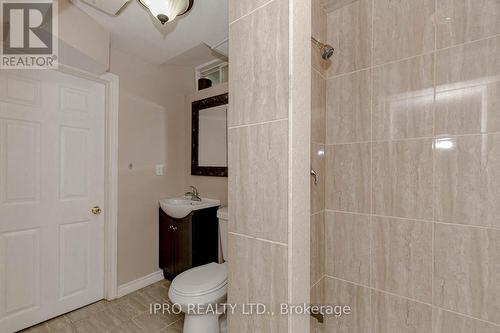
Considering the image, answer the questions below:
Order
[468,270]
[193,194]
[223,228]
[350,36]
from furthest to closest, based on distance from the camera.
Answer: [193,194] → [223,228] → [350,36] → [468,270]

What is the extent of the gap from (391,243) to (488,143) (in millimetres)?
610

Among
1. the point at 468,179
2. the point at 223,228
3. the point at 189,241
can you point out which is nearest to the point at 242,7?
the point at 468,179

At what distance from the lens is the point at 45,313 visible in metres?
1.81

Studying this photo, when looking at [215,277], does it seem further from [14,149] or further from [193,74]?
[193,74]

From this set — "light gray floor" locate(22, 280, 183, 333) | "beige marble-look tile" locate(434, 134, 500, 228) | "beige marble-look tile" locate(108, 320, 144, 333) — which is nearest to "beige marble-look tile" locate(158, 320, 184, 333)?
"light gray floor" locate(22, 280, 183, 333)

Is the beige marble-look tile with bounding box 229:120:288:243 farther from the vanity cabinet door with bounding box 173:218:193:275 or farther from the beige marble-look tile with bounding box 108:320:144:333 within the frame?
the beige marble-look tile with bounding box 108:320:144:333

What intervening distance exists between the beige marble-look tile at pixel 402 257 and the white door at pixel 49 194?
7.29ft

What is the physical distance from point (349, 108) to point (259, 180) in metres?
0.88

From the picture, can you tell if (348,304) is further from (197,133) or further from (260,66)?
(197,133)

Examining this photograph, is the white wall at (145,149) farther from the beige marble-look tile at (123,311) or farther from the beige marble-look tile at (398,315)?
the beige marble-look tile at (398,315)

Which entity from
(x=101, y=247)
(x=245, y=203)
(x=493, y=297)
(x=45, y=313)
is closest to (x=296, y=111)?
(x=245, y=203)

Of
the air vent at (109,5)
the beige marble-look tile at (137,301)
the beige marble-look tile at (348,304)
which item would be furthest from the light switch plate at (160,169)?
the beige marble-look tile at (348,304)

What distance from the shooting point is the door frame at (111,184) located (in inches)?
83.4

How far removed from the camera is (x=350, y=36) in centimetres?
134
